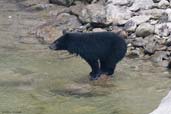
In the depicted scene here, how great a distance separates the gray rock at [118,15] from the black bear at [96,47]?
11.5ft

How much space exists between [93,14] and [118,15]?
0.63 meters

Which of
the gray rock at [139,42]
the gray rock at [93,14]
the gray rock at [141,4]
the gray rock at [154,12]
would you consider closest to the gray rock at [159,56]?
the gray rock at [139,42]

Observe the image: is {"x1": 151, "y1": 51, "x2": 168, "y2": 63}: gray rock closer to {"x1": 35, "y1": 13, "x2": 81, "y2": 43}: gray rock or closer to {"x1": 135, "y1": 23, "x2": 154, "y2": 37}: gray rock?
{"x1": 135, "y1": 23, "x2": 154, "y2": 37}: gray rock

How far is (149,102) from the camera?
7816mm

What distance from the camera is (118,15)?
1311 cm

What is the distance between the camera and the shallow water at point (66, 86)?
768 cm

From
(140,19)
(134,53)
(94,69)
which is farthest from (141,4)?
(94,69)

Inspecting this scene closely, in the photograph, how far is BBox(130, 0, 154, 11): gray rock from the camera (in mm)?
13281

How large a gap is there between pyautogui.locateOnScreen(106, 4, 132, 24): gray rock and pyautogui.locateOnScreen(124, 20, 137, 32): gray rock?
284mm

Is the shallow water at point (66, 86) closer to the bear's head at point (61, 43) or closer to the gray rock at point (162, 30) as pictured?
the bear's head at point (61, 43)

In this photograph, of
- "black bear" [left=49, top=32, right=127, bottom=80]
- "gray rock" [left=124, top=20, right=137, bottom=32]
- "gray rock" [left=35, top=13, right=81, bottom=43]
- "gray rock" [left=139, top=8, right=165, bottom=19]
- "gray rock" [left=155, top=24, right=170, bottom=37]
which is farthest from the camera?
"gray rock" [left=35, top=13, right=81, bottom=43]

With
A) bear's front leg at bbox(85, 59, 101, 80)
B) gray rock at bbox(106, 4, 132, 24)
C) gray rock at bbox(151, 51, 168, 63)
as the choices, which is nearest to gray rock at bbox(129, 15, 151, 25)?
gray rock at bbox(106, 4, 132, 24)

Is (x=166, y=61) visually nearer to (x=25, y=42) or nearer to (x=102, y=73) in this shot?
(x=102, y=73)

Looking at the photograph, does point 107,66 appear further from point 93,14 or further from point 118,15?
point 93,14
